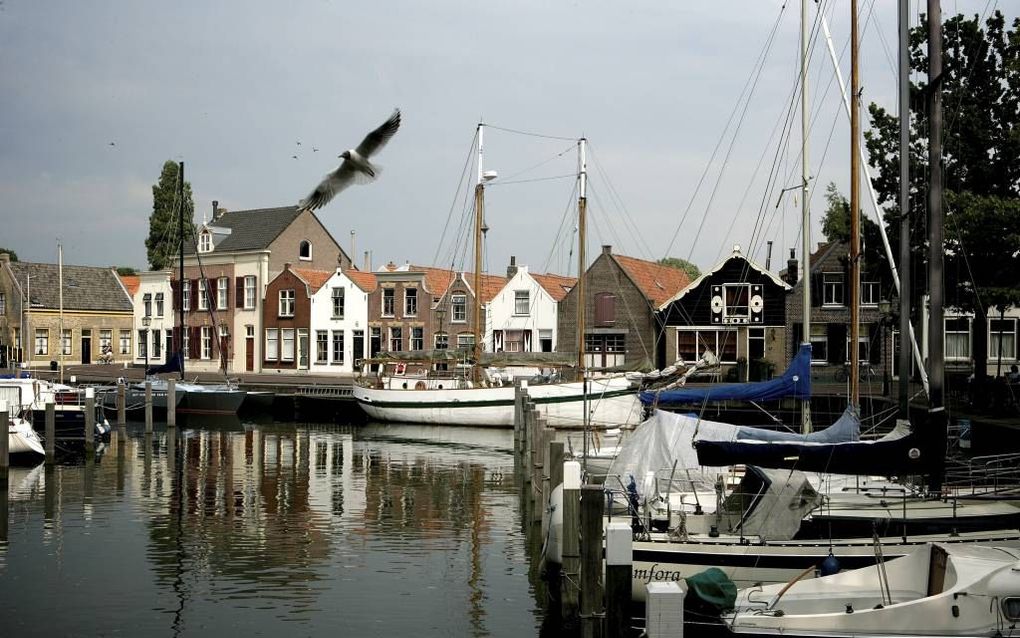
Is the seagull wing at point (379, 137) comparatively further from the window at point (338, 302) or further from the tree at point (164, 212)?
the tree at point (164, 212)

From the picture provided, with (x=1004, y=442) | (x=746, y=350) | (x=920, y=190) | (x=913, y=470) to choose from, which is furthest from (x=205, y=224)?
(x=913, y=470)

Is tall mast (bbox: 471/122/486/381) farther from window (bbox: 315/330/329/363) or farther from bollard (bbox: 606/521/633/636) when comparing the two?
bollard (bbox: 606/521/633/636)

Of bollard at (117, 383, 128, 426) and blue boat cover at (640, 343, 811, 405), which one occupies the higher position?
blue boat cover at (640, 343, 811, 405)

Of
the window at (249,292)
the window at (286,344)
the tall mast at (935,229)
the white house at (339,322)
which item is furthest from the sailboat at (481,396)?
the tall mast at (935,229)

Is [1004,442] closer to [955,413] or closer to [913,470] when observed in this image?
[955,413]

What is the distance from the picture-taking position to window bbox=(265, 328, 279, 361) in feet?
229

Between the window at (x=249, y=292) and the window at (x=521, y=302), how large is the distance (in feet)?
69.4

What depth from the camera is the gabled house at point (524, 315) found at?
2365 inches

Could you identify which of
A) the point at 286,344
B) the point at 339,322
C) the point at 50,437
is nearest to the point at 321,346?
the point at 339,322

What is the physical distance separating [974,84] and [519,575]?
28.0m

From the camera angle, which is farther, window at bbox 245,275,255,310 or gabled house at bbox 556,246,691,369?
window at bbox 245,275,255,310

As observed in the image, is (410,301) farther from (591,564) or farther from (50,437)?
(591,564)

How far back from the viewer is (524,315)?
60.3 m

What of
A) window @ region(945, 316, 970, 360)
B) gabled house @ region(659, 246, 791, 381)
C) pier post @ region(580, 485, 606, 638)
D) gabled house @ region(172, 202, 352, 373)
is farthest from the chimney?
pier post @ region(580, 485, 606, 638)
